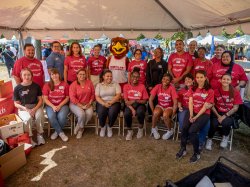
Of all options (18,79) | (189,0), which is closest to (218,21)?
(189,0)

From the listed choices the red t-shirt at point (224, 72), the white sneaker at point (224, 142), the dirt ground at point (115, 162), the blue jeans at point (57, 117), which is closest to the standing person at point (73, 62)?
the blue jeans at point (57, 117)

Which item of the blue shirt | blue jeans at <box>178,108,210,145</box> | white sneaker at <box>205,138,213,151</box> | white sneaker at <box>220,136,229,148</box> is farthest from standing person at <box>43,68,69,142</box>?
white sneaker at <box>220,136,229,148</box>

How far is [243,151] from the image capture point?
13.0ft

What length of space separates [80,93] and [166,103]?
166cm

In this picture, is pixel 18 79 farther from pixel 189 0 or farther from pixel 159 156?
pixel 189 0

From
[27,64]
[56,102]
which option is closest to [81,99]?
[56,102]

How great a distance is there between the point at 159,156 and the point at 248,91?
5.06 m

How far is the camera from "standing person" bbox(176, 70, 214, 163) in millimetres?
3600

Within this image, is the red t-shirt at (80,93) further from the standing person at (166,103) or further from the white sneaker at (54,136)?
the standing person at (166,103)

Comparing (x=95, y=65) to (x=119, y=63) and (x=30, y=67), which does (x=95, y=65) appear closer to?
(x=119, y=63)

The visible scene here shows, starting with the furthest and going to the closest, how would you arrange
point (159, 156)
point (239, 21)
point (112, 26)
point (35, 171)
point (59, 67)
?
point (112, 26), point (59, 67), point (239, 21), point (159, 156), point (35, 171)

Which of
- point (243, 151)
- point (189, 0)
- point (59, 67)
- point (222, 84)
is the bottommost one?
point (243, 151)

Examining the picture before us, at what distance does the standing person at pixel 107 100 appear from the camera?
14.3ft

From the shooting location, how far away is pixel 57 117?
426cm
